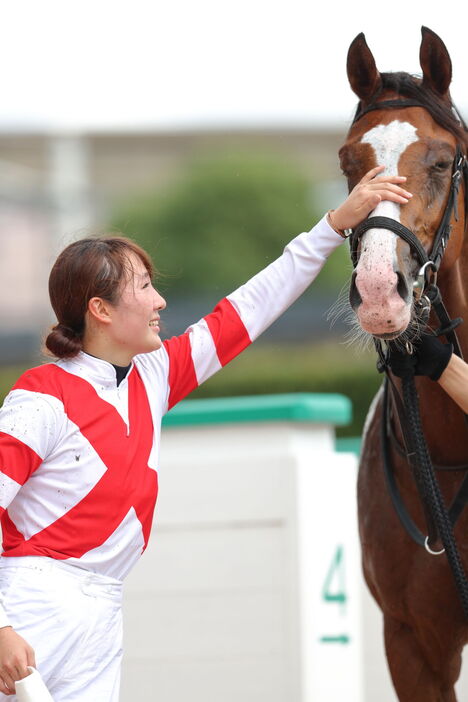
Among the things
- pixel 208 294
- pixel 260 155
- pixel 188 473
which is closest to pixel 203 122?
pixel 260 155

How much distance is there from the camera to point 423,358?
2.39 m

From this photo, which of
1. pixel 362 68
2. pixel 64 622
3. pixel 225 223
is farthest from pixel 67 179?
pixel 64 622

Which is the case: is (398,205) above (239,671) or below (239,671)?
above

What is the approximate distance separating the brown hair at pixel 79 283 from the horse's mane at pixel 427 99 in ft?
2.55

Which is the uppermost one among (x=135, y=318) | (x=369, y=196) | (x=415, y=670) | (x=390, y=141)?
(x=390, y=141)

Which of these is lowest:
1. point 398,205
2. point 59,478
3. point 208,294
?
point 208,294

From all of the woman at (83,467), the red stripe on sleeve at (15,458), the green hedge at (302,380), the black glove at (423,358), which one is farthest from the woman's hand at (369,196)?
the green hedge at (302,380)

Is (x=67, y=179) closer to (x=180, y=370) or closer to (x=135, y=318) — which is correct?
(x=180, y=370)

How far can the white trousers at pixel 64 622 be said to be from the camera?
2.04 metres

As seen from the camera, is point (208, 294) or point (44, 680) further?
point (208, 294)

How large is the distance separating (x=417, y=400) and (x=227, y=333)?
483mm

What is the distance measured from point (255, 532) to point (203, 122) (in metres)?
35.1

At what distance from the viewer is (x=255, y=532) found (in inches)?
144

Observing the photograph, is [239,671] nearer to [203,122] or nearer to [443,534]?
[443,534]
